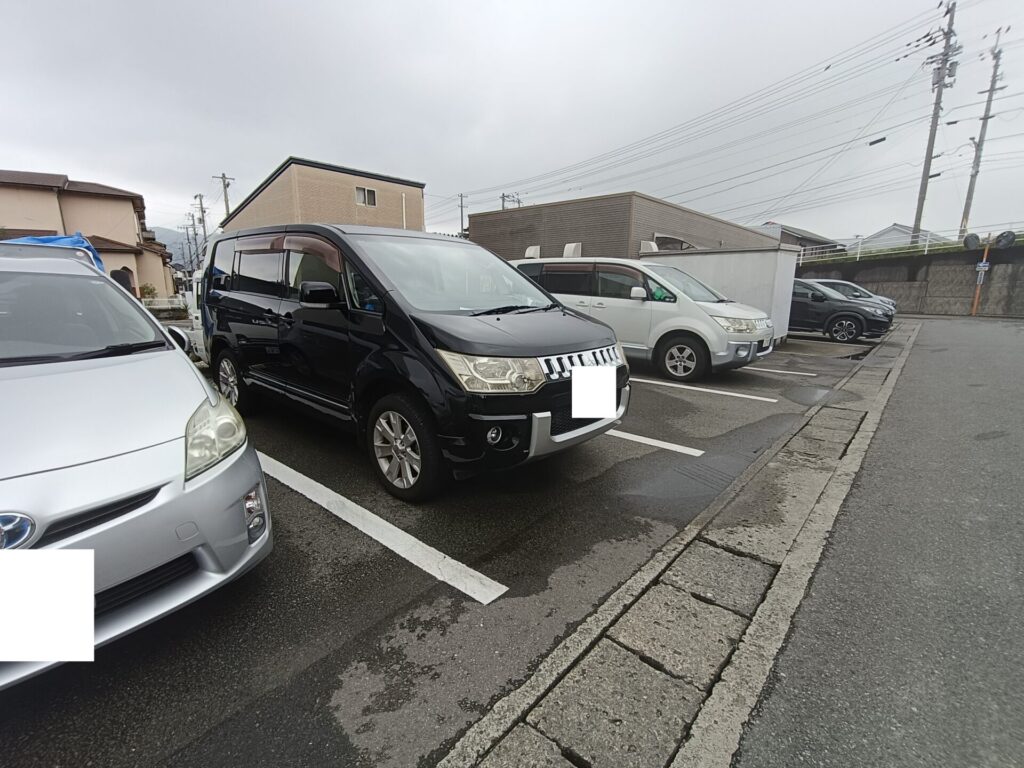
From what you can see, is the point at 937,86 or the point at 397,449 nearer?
the point at 397,449

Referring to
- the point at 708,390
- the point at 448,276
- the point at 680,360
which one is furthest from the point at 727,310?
the point at 448,276

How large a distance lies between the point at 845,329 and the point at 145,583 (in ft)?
44.5

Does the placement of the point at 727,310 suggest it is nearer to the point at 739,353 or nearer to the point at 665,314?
the point at 739,353

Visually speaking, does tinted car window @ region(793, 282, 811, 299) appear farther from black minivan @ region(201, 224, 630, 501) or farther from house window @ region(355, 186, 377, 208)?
house window @ region(355, 186, 377, 208)

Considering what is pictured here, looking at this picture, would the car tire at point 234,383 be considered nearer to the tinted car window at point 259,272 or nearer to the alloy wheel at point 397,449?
the tinted car window at point 259,272

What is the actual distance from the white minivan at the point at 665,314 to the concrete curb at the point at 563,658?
376cm

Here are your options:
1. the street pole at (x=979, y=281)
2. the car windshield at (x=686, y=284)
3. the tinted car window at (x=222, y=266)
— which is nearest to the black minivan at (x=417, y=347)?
the tinted car window at (x=222, y=266)

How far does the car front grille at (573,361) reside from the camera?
2680mm

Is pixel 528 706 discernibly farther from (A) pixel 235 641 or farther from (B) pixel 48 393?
(B) pixel 48 393

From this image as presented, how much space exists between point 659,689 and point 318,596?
1501 mm

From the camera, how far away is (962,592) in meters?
2.17

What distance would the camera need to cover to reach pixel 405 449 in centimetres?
286

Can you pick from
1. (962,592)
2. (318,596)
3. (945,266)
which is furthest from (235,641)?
(945,266)

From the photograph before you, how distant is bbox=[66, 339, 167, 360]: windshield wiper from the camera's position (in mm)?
2171
